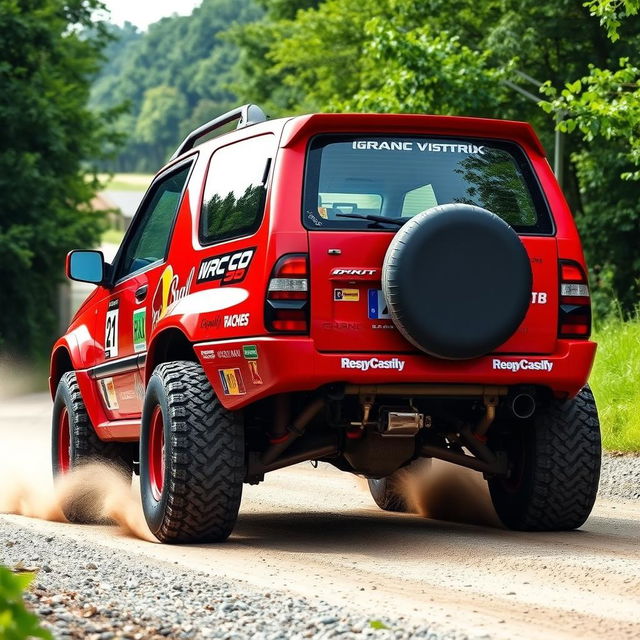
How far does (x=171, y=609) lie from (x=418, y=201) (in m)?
2.74

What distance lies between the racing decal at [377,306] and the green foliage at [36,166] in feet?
97.2

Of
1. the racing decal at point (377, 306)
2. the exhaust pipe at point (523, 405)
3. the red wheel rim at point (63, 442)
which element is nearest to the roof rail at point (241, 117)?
the racing decal at point (377, 306)

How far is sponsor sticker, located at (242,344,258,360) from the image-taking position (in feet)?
22.5

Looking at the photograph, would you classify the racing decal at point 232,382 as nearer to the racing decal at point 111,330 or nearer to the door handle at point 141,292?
the door handle at point 141,292

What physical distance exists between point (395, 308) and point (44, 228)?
1249 inches

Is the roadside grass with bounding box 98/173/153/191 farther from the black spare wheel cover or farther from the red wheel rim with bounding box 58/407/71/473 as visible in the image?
the black spare wheel cover

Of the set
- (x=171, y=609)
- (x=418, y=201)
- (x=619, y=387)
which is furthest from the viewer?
(x=619, y=387)

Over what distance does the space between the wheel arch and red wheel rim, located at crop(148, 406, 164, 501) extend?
387 mm

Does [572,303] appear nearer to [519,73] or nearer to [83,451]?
[83,451]

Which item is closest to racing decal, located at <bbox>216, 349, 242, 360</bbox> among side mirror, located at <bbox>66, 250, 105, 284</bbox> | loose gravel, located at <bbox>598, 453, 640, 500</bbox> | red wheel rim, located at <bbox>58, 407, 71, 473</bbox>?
side mirror, located at <bbox>66, 250, 105, 284</bbox>

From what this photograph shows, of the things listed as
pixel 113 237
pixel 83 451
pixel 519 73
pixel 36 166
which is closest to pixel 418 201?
pixel 83 451

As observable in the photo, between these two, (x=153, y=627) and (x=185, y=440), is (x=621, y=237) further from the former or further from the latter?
(x=153, y=627)

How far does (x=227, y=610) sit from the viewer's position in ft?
17.1

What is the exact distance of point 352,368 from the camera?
270 inches
